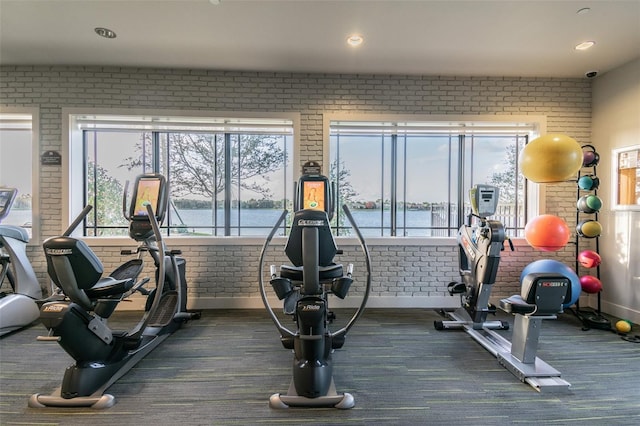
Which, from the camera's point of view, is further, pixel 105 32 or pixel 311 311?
Result: pixel 105 32

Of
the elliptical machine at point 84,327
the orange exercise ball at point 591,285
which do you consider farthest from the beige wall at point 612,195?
the elliptical machine at point 84,327

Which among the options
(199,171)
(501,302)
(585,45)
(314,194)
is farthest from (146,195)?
(585,45)

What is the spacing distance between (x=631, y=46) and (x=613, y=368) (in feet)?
11.7

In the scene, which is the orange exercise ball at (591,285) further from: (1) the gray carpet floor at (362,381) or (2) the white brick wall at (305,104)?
(2) the white brick wall at (305,104)

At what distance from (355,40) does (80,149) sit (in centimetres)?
415

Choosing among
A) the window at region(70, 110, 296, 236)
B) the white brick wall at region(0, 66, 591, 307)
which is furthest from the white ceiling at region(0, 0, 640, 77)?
the window at region(70, 110, 296, 236)

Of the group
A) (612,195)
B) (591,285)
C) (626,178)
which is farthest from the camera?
(612,195)

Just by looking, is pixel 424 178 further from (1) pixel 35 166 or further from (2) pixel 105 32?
(1) pixel 35 166

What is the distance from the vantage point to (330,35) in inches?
131

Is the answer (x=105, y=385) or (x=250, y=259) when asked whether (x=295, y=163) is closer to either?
(x=250, y=259)

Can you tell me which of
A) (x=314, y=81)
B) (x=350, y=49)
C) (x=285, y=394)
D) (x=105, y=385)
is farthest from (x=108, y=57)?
(x=285, y=394)

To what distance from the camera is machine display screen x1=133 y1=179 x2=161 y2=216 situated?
316 centimetres

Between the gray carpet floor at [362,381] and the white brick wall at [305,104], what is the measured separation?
2.87 ft

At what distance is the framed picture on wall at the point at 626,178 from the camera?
12.4ft
